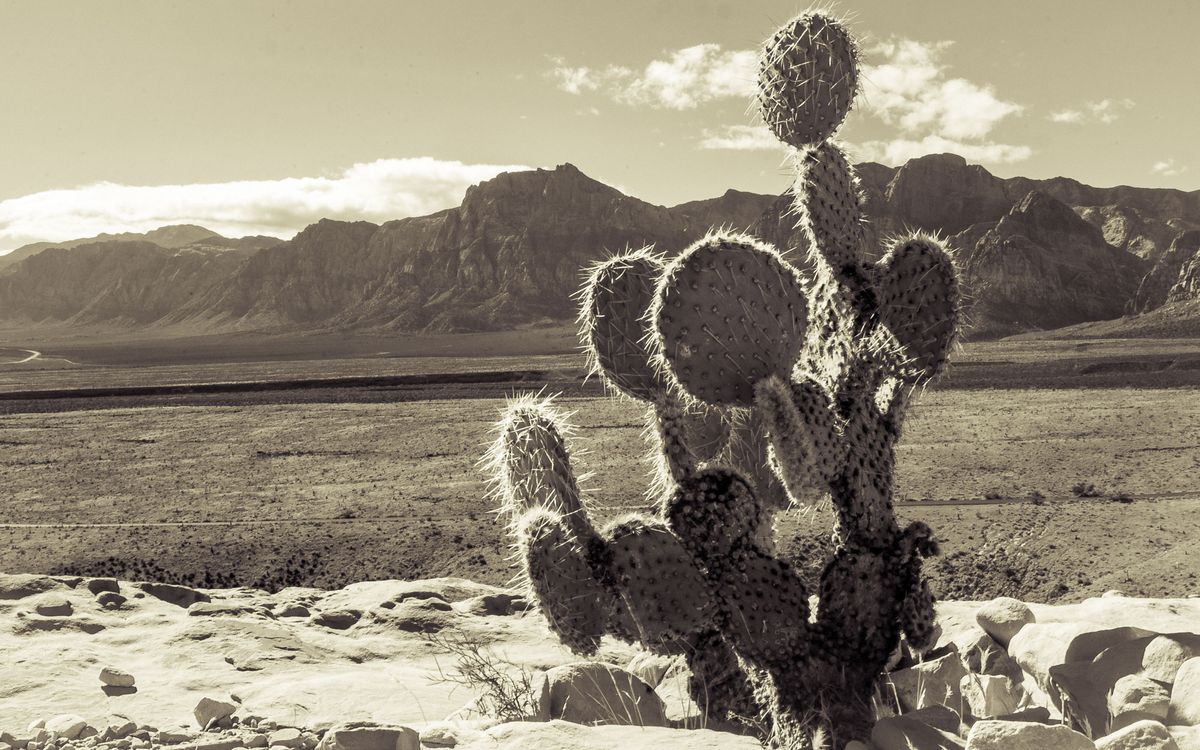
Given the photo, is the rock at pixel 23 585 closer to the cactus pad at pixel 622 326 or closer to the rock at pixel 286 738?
the rock at pixel 286 738

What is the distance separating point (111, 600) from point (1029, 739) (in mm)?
6642

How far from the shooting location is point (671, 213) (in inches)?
5901

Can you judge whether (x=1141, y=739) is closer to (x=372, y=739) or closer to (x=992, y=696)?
(x=992, y=696)

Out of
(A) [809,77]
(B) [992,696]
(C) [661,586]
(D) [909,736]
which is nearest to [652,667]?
(C) [661,586]

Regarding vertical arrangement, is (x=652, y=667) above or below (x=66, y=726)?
below

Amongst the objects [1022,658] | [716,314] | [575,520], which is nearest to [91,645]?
[575,520]

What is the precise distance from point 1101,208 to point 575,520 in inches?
6102

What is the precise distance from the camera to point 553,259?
123 meters

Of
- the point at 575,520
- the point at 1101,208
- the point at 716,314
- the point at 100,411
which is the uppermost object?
the point at 1101,208

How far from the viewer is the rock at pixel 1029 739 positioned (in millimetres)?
2686

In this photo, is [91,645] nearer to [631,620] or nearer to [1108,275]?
[631,620]

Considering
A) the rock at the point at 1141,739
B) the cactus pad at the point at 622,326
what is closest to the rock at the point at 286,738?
the cactus pad at the point at 622,326

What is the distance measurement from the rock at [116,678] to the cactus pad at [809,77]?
4354mm

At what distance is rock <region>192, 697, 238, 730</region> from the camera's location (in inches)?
174
